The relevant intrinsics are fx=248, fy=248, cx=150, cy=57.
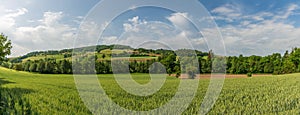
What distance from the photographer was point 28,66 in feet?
163

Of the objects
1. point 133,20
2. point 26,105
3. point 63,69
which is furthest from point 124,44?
point 63,69

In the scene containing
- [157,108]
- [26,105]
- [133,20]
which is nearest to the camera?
[26,105]

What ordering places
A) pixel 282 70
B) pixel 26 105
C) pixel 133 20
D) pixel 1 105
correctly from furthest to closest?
pixel 282 70 < pixel 133 20 < pixel 26 105 < pixel 1 105

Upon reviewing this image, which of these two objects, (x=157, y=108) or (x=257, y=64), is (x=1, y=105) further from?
(x=257, y=64)

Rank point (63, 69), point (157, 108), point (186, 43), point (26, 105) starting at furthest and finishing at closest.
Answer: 1. point (63, 69)
2. point (186, 43)
3. point (157, 108)
4. point (26, 105)

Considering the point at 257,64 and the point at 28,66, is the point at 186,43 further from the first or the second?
the point at 257,64

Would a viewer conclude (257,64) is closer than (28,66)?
No

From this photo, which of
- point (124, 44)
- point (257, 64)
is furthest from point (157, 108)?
point (257, 64)

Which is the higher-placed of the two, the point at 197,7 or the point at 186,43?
the point at 197,7

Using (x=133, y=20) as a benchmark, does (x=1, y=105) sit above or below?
below

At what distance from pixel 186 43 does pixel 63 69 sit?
39.0m

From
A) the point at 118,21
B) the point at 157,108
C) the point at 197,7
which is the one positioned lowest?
the point at 157,108

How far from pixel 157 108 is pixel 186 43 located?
11.6 feet

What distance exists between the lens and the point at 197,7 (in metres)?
9.63
